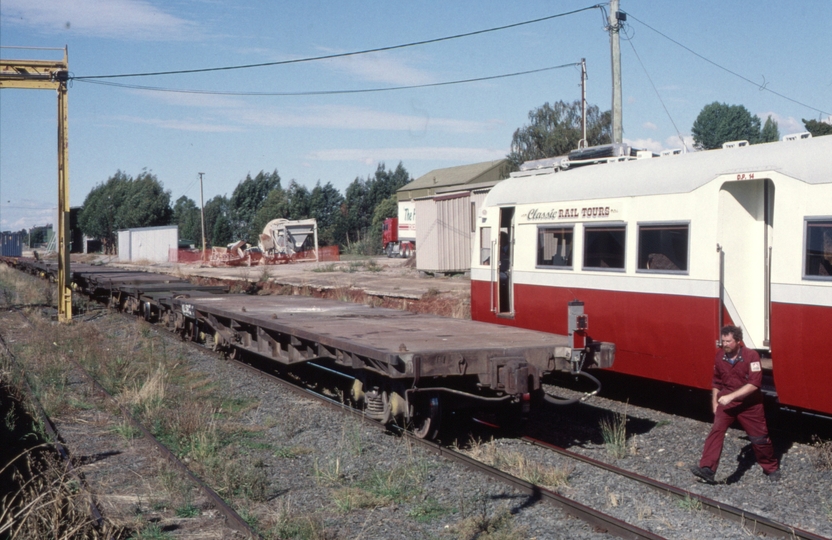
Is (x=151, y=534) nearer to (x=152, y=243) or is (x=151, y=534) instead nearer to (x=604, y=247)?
(x=604, y=247)

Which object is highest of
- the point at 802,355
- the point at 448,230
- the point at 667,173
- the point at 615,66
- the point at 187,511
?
the point at 615,66

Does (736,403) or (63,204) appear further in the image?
(63,204)

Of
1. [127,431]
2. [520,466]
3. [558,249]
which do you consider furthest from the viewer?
[558,249]

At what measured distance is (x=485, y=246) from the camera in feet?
40.1

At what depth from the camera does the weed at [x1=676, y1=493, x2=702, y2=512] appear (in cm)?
614

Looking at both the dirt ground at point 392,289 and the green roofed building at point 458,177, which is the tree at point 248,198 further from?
the dirt ground at point 392,289

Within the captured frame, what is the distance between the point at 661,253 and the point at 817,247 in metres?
2.03

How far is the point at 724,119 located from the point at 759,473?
338ft

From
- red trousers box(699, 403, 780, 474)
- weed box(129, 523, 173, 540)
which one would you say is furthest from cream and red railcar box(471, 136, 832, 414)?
weed box(129, 523, 173, 540)

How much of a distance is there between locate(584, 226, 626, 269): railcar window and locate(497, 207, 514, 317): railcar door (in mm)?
1792

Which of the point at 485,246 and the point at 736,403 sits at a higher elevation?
the point at 485,246

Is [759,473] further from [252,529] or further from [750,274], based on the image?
[252,529]

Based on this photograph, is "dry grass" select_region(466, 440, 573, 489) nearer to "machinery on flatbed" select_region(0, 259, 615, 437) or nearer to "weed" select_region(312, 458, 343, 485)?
"machinery on flatbed" select_region(0, 259, 615, 437)

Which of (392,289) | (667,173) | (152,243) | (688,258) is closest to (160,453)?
(688,258)
